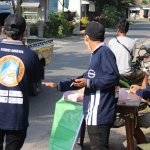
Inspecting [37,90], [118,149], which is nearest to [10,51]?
[118,149]

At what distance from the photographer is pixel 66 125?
4766mm

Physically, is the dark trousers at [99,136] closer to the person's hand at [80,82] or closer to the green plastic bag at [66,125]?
the person's hand at [80,82]

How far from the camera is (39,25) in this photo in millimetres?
25781

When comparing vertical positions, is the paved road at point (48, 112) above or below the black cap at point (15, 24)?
below

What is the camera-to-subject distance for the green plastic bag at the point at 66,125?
15.2ft

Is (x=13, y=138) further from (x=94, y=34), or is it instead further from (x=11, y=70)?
(x=94, y=34)

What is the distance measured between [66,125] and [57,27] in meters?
24.0

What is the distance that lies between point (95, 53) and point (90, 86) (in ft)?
1.08

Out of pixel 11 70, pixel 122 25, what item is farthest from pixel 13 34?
pixel 122 25

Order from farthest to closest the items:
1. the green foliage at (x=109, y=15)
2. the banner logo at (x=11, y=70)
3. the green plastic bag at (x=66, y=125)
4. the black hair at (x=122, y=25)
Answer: the green foliage at (x=109, y=15) < the black hair at (x=122, y=25) < the green plastic bag at (x=66, y=125) < the banner logo at (x=11, y=70)

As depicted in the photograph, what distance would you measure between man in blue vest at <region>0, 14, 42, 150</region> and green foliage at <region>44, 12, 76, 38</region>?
75.7 ft

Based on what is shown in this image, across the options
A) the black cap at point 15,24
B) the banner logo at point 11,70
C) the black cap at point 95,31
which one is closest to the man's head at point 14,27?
the black cap at point 15,24

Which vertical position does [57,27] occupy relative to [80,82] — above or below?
below

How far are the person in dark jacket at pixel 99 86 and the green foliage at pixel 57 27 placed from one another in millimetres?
22900
